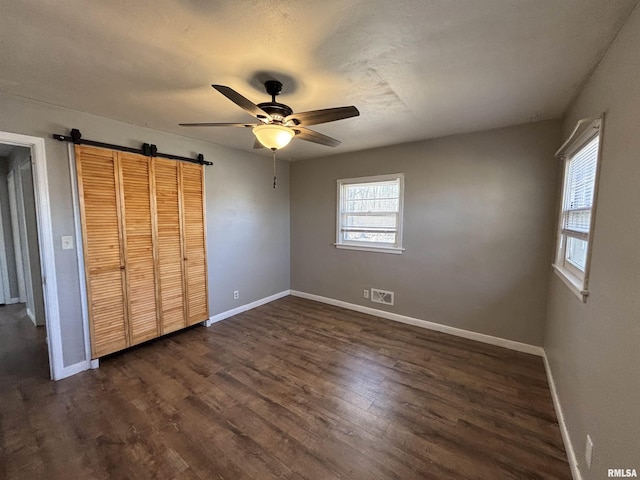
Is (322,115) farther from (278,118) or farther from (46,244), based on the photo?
(46,244)

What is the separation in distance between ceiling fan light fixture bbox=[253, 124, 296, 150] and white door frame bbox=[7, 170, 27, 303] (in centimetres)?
440

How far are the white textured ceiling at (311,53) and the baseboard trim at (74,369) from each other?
2.36m

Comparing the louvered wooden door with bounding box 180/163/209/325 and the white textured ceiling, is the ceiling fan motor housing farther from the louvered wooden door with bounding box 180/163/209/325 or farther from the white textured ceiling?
the louvered wooden door with bounding box 180/163/209/325

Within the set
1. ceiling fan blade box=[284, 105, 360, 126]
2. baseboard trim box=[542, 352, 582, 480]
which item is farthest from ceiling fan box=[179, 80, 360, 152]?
baseboard trim box=[542, 352, 582, 480]

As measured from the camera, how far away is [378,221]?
3.84m

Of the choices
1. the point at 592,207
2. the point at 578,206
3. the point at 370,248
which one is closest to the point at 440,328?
the point at 370,248

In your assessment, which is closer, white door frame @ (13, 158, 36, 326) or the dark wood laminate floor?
the dark wood laminate floor

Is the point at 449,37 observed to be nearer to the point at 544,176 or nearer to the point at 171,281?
the point at 544,176

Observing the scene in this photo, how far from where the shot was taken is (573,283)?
5.79 ft

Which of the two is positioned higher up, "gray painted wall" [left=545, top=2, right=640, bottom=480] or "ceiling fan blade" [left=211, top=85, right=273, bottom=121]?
"ceiling fan blade" [left=211, top=85, right=273, bottom=121]

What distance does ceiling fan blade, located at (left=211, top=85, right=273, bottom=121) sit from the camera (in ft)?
4.67

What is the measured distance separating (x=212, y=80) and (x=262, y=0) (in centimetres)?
85

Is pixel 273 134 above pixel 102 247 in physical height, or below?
above

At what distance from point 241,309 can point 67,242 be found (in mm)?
2226
